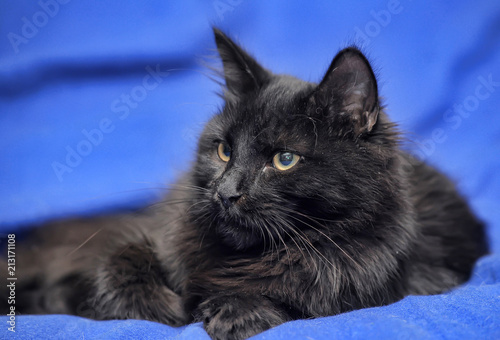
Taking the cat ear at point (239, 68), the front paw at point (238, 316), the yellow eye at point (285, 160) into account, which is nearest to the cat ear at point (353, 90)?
the yellow eye at point (285, 160)

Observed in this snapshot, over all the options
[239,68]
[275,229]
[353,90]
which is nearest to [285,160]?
[275,229]

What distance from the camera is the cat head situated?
5.18ft

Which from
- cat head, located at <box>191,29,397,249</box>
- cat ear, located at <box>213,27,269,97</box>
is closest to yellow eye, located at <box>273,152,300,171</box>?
cat head, located at <box>191,29,397,249</box>

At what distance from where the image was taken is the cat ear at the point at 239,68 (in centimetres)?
192

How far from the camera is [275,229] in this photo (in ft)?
5.23

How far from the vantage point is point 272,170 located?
1617 millimetres

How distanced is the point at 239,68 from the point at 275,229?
0.71 metres

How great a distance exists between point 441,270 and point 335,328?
82 cm

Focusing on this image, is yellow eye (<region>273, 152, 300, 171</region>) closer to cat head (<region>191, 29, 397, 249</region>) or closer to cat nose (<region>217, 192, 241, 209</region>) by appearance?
cat head (<region>191, 29, 397, 249</region>)
